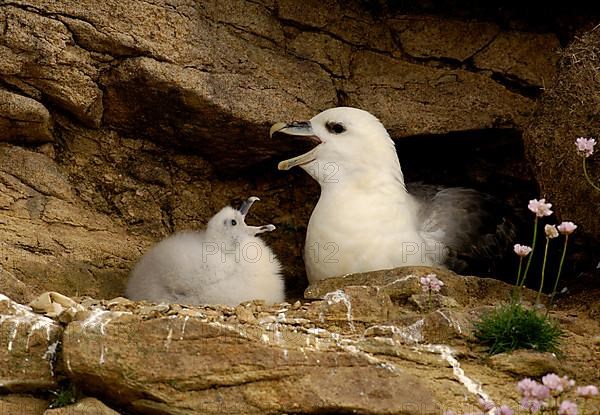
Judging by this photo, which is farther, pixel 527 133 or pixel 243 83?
pixel 243 83

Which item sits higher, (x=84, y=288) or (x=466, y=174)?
(x=466, y=174)

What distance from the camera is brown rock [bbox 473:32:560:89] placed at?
5.86 metres

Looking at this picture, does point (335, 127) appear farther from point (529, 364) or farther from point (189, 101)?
point (529, 364)

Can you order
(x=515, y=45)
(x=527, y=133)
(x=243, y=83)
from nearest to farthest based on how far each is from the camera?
1. (x=527, y=133)
2. (x=243, y=83)
3. (x=515, y=45)

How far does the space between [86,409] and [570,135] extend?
7.75 feet

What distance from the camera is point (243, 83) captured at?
5.50 m

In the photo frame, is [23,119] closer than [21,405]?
No

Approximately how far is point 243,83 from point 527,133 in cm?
140

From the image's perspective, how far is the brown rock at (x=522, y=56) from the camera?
5855mm

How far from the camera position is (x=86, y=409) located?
363 centimetres

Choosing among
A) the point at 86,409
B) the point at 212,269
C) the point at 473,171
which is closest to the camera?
the point at 86,409

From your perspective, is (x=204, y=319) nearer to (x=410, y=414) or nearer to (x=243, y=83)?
(x=410, y=414)

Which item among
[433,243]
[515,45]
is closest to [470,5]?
[515,45]

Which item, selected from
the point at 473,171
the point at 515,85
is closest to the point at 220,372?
the point at 473,171
